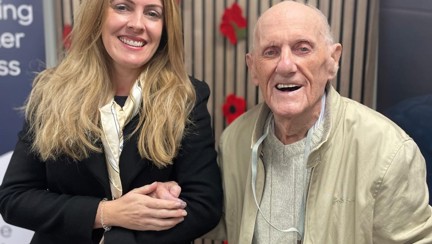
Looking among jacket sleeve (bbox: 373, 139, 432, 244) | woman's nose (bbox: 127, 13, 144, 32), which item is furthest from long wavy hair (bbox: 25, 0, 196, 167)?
jacket sleeve (bbox: 373, 139, 432, 244)

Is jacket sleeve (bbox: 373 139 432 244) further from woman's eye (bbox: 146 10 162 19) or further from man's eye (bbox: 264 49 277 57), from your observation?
woman's eye (bbox: 146 10 162 19)

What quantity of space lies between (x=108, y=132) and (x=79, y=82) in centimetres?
28

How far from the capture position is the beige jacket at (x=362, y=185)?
1.64 meters

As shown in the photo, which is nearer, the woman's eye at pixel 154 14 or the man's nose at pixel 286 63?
the man's nose at pixel 286 63

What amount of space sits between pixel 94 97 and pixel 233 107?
1310 millimetres

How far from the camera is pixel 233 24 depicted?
295 cm

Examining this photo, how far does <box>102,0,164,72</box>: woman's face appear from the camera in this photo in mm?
1868

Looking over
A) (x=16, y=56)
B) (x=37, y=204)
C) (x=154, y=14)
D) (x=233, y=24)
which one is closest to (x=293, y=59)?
(x=154, y=14)

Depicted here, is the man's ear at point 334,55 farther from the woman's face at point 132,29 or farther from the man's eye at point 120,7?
the man's eye at point 120,7

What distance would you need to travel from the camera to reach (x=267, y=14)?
1775 millimetres

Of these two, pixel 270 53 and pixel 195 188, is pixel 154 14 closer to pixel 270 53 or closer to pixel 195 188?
pixel 270 53

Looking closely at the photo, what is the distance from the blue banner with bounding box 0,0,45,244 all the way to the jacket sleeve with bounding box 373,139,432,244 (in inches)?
76.8

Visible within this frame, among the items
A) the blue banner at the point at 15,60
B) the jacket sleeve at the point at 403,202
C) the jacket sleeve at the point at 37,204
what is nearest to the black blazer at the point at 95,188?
the jacket sleeve at the point at 37,204

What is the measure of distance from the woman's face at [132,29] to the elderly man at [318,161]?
400 millimetres
